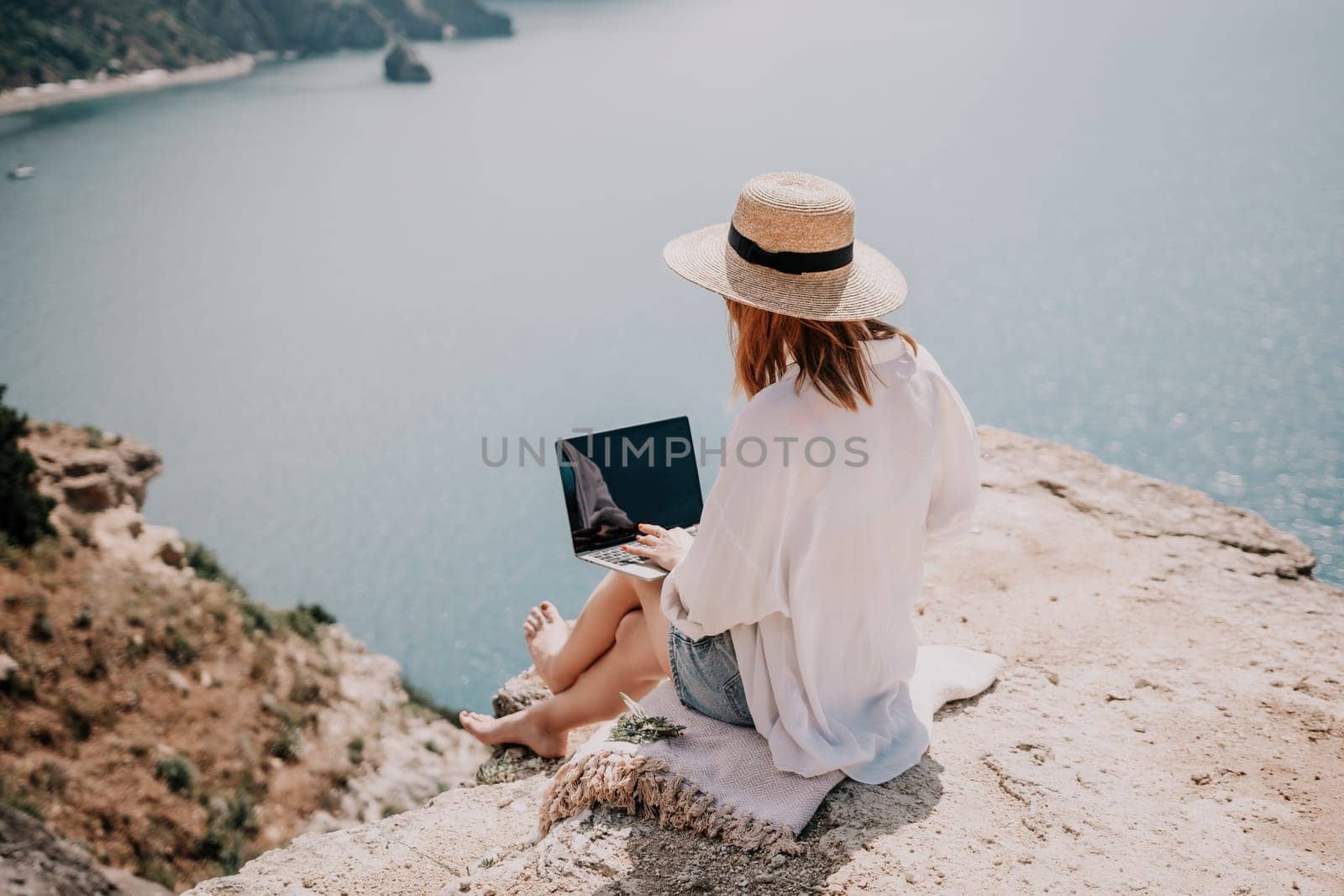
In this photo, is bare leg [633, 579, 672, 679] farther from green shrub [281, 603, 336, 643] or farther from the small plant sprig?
green shrub [281, 603, 336, 643]

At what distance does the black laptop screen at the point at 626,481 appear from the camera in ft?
7.91

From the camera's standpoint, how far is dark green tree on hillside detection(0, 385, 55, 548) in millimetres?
7812

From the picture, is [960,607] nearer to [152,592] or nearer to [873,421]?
[873,421]

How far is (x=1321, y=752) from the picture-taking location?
7.72 ft

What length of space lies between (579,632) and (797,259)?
1185 mm

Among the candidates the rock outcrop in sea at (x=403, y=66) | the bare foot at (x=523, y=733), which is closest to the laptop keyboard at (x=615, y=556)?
the bare foot at (x=523, y=733)

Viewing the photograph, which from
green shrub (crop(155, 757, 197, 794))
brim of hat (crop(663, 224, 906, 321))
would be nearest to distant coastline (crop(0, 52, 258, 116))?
green shrub (crop(155, 757, 197, 794))

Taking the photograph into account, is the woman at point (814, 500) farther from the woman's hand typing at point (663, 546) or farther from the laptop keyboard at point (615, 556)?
the laptop keyboard at point (615, 556)

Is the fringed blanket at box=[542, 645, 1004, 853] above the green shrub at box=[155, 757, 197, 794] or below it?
above

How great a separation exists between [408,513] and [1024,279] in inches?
510

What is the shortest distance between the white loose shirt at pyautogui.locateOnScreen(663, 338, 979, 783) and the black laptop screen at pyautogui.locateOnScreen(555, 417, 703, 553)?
51 centimetres

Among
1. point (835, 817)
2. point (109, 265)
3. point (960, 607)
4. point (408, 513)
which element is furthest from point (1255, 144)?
point (109, 265)

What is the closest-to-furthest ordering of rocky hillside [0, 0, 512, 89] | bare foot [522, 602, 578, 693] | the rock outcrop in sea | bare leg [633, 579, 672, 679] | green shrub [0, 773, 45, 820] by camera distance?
bare leg [633, 579, 672, 679], bare foot [522, 602, 578, 693], green shrub [0, 773, 45, 820], rocky hillside [0, 0, 512, 89], the rock outcrop in sea

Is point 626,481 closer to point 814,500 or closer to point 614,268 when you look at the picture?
point 814,500
